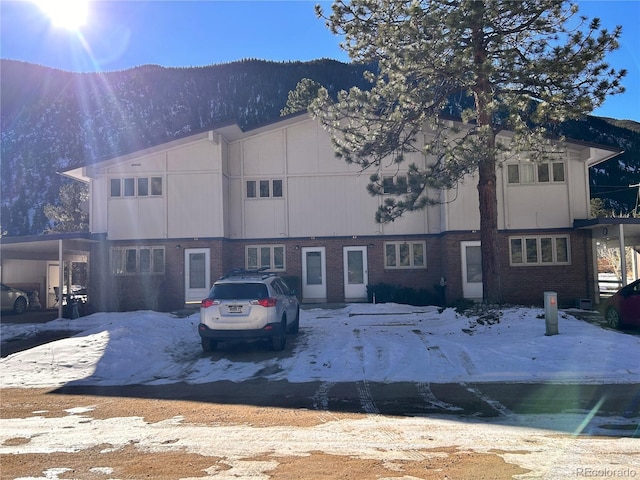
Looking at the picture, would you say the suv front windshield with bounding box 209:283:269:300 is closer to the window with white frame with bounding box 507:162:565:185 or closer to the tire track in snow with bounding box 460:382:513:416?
the tire track in snow with bounding box 460:382:513:416

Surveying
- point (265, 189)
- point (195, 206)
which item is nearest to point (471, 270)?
point (265, 189)

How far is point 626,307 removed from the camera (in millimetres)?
12414

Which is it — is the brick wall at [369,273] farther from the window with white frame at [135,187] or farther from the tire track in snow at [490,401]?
the tire track in snow at [490,401]

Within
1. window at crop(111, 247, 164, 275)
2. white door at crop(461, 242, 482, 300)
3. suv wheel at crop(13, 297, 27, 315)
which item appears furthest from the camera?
suv wheel at crop(13, 297, 27, 315)

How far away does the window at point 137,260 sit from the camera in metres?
20.5

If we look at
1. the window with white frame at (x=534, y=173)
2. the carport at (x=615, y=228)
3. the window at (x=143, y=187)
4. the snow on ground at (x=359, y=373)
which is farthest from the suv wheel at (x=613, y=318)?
the window at (x=143, y=187)

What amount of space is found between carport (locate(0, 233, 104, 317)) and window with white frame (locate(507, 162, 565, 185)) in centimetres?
1636

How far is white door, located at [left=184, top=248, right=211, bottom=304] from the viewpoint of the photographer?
2019cm

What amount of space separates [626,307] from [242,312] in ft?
30.3

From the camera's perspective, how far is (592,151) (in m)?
19.0

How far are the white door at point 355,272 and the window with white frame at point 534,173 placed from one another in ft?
21.3

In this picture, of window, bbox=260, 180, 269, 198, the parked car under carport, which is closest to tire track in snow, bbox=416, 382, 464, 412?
window, bbox=260, 180, 269, 198

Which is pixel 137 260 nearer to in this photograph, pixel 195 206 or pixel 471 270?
pixel 195 206

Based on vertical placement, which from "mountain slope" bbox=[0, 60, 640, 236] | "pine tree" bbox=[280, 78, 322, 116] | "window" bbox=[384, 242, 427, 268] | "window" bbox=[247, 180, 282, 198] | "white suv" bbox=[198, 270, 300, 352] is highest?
"mountain slope" bbox=[0, 60, 640, 236]
